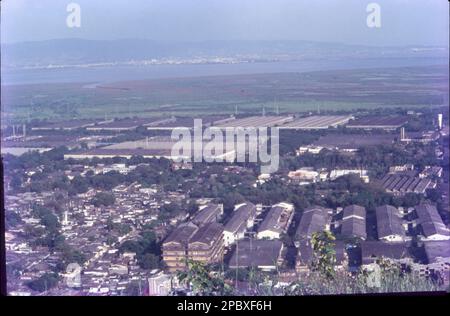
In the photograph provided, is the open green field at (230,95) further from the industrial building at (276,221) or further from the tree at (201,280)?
the tree at (201,280)

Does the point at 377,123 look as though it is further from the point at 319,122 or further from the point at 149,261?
the point at 149,261

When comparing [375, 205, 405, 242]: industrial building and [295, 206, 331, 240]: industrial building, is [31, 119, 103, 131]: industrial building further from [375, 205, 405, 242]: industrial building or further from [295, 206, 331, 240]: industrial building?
[375, 205, 405, 242]: industrial building

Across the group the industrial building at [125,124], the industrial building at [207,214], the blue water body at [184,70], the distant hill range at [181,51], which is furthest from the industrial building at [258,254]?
the blue water body at [184,70]

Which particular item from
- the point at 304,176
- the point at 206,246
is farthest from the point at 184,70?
the point at 206,246

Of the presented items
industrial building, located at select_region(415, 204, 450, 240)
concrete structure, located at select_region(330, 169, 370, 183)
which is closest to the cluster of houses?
concrete structure, located at select_region(330, 169, 370, 183)

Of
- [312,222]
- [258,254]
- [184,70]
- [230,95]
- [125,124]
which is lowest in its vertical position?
[258,254]

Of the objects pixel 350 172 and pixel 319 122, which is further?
pixel 319 122
